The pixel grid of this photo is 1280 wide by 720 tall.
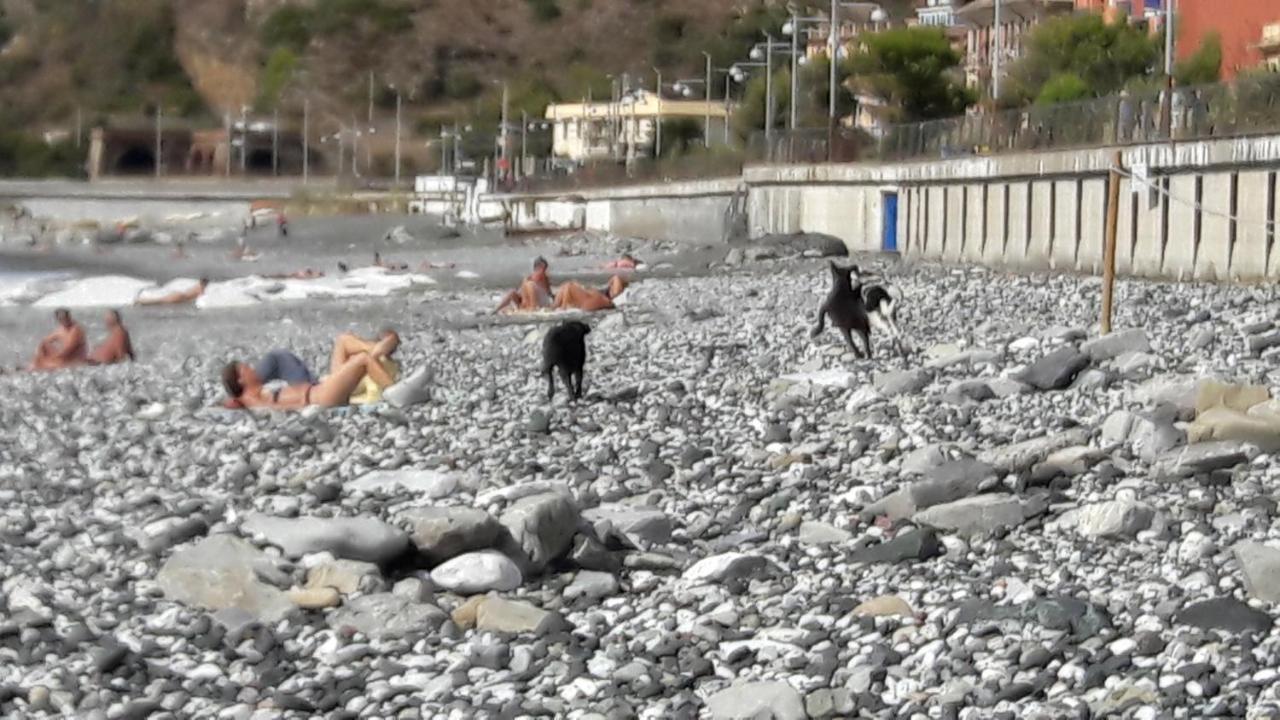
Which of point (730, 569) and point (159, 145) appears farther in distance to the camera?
point (159, 145)

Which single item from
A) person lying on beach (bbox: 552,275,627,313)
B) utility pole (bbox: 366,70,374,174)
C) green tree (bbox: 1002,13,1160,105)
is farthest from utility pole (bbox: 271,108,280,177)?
person lying on beach (bbox: 552,275,627,313)

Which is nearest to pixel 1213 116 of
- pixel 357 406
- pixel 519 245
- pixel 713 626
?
pixel 357 406

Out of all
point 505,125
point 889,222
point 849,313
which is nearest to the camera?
point 849,313

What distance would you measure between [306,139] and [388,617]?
138m

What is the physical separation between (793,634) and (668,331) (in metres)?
14.4

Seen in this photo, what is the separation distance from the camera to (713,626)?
888 centimetres

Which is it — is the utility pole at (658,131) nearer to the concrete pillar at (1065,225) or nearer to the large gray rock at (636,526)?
the concrete pillar at (1065,225)

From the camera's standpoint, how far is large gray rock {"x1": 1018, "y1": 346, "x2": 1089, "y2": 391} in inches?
545

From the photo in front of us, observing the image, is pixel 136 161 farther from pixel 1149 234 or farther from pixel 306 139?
pixel 1149 234

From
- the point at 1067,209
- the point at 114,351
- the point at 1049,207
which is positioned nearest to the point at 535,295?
the point at 114,351

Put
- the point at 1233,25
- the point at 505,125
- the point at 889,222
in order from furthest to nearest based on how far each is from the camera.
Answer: the point at 505,125
the point at 1233,25
the point at 889,222

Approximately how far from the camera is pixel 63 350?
2411cm

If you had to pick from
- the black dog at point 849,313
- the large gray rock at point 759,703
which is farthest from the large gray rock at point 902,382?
the large gray rock at point 759,703

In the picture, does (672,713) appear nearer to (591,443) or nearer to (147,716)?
(147,716)
